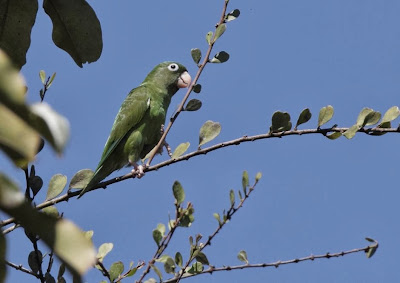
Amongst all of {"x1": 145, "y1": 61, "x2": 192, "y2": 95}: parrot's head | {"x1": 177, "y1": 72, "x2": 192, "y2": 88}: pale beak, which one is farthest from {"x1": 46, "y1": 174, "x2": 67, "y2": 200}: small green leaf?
{"x1": 177, "y1": 72, "x2": 192, "y2": 88}: pale beak

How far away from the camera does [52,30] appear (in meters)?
1.71

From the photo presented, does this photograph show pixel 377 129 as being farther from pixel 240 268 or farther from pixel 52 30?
pixel 52 30

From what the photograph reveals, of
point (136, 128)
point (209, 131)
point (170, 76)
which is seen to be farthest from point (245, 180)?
point (170, 76)

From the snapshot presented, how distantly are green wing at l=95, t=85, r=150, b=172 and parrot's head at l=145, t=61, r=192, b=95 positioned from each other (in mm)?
446

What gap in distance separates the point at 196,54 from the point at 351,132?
653 mm

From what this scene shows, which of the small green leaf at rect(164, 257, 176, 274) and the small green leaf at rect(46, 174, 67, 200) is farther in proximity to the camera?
the small green leaf at rect(46, 174, 67, 200)

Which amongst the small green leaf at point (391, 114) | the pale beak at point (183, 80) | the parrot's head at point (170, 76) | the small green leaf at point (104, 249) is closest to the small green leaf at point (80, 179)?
the small green leaf at point (104, 249)

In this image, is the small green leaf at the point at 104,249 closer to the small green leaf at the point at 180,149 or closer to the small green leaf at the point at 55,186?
the small green leaf at the point at 55,186

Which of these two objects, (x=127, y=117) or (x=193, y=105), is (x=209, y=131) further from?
(x=127, y=117)

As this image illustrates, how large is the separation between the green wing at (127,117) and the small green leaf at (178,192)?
1.68 meters

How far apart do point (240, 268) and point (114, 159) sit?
5.75ft

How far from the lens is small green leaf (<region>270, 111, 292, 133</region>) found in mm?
2117

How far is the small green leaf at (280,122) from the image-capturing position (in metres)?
2.12

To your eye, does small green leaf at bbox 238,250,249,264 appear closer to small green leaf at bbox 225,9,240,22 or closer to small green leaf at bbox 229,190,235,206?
small green leaf at bbox 229,190,235,206
